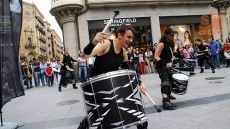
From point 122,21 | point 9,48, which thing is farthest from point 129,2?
point 9,48

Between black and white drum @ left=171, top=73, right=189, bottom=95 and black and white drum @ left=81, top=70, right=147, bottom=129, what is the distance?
292cm

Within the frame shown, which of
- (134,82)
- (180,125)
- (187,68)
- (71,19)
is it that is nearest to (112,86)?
(134,82)

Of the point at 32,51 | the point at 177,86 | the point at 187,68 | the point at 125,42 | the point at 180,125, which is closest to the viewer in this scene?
the point at 125,42

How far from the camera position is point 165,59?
237 inches

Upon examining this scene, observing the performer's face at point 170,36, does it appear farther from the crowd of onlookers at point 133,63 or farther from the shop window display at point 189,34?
the shop window display at point 189,34

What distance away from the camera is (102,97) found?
2.93 meters

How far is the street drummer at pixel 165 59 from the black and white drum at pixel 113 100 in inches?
112

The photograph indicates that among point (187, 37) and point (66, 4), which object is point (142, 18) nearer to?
point (187, 37)

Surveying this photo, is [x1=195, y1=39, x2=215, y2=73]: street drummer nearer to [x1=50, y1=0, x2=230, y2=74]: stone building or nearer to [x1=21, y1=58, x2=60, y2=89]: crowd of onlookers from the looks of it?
[x1=50, y1=0, x2=230, y2=74]: stone building

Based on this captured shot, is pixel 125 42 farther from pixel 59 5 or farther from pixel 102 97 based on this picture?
pixel 59 5

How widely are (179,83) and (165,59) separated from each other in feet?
2.27

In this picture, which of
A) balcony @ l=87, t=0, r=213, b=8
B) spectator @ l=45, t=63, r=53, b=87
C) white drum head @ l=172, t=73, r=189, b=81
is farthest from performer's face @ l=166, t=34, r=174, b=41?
balcony @ l=87, t=0, r=213, b=8

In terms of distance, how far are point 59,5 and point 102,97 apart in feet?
45.8

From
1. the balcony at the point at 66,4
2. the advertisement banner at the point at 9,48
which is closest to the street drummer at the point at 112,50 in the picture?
the advertisement banner at the point at 9,48
